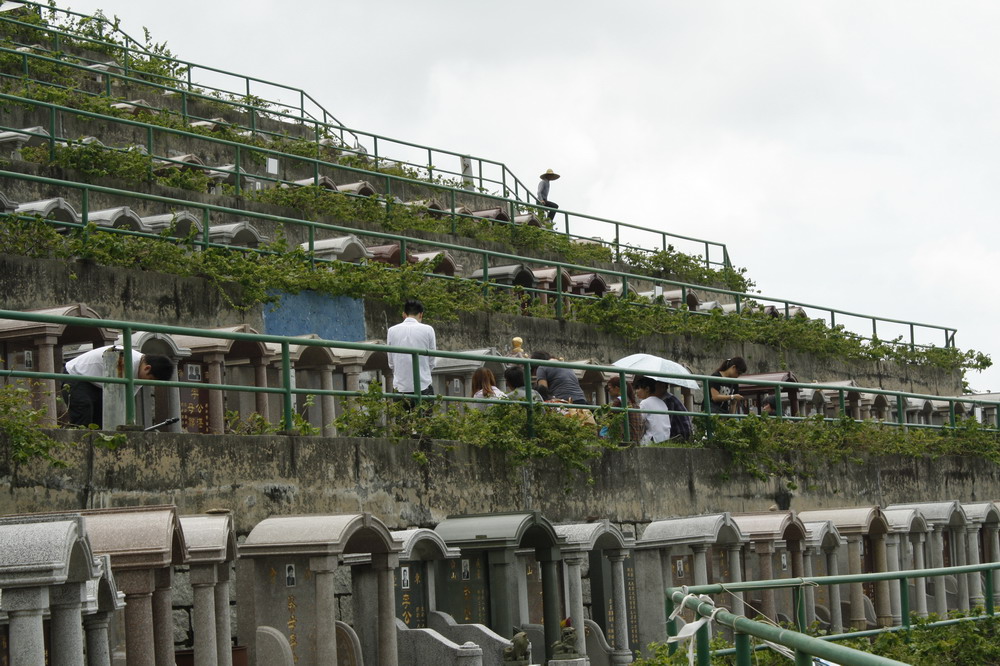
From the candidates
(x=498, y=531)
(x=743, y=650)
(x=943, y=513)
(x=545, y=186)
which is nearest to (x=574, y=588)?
(x=498, y=531)

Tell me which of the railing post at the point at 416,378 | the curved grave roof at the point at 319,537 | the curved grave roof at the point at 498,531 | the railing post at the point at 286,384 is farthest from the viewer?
the railing post at the point at 416,378

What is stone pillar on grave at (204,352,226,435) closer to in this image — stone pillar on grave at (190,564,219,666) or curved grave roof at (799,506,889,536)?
stone pillar on grave at (190,564,219,666)

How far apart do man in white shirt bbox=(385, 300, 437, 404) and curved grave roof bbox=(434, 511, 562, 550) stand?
1.64 metres

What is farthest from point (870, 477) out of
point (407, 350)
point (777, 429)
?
point (407, 350)

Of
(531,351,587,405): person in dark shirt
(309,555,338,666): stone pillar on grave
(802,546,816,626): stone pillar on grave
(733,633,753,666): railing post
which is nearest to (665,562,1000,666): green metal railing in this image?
(733,633,753,666): railing post

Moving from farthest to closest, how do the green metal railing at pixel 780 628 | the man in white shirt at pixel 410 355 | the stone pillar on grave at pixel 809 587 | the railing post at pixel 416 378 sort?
the stone pillar on grave at pixel 809 587
the man in white shirt at pixel 410 355
the railing post at pixel 416 378
the green metal railing at pixel 780 628

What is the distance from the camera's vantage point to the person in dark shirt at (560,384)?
1862 centimetres

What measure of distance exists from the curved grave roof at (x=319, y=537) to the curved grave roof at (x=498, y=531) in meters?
1.97

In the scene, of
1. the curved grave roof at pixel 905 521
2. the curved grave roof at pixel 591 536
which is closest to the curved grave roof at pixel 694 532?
the curved grave roof at pixel 591 536

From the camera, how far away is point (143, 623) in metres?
9.98

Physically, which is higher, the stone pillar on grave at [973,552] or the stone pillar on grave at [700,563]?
the stone pillar on grave at [700,563]

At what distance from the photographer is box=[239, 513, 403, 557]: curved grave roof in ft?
39.6

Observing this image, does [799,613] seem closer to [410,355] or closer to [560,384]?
[410,355]

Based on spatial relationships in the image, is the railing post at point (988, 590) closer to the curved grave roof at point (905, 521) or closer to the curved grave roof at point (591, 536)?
the curved grave roof at point (591, 536)
